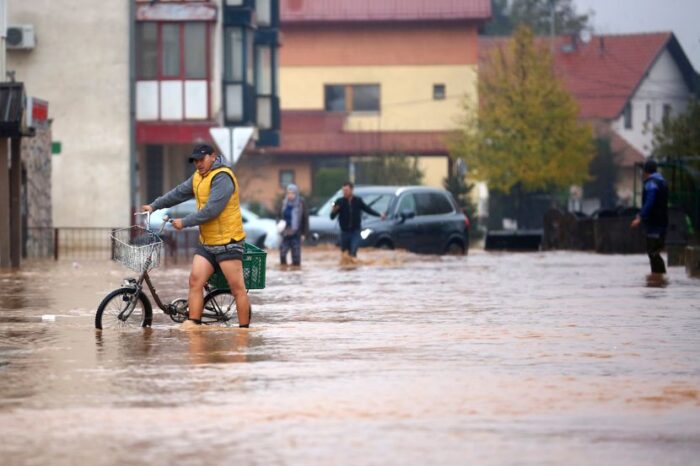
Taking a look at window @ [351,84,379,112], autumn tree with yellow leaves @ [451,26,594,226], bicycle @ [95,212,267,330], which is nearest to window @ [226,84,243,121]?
autumn tree with yellow leaves @ [451,26,594,226]

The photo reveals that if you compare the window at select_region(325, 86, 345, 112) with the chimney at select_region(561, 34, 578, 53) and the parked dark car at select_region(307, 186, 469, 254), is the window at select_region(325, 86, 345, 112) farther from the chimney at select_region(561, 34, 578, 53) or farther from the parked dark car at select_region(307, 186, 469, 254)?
the parked dark car at select_region(307, 186, 469, 254)

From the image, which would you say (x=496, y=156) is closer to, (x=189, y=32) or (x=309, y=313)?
(x=189, y=32)

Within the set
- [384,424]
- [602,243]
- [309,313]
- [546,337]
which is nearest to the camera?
[384,424]

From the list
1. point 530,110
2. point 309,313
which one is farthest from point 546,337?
point 530,110

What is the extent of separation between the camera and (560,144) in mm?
71938

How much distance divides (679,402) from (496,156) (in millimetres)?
60044

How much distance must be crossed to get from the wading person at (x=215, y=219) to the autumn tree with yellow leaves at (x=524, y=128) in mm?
54679

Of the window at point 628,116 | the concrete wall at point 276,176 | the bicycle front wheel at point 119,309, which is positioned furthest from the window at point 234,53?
the window at point 628,116

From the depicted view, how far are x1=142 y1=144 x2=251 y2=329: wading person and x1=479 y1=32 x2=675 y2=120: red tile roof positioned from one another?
74418 mm

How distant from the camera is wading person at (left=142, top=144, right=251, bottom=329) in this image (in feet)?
53.4

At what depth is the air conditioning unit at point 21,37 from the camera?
46.2 metres

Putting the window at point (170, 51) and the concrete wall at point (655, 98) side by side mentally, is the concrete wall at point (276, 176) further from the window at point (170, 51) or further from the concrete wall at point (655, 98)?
the window at point (170, 51)

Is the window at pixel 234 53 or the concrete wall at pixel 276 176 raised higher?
the window at pixel 234 53

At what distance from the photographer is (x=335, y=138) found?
261 feet
